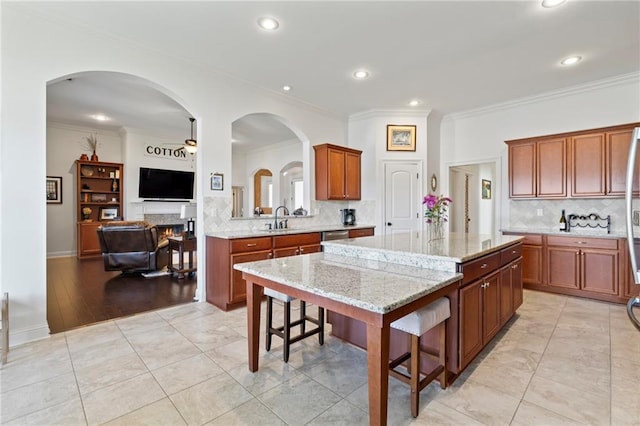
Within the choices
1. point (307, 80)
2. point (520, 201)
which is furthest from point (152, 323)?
point (520, 201)

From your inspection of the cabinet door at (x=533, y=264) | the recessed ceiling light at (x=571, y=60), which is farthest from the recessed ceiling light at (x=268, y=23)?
the cabinet door at (x=533, y=264)

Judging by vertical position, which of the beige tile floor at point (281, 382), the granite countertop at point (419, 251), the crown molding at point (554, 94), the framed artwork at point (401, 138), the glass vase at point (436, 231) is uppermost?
the crown molding at point (554, 94)

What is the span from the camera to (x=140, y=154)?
293 inches

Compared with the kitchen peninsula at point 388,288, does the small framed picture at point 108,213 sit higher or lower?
higher

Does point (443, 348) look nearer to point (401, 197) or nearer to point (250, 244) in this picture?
point (250, 244)

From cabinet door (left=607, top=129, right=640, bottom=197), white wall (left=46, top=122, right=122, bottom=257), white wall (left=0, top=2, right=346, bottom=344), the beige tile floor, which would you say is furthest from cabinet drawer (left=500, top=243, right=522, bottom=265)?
white wall (left=46, top=122, right=122, bottom=257)

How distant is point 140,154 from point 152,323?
18.8 ft

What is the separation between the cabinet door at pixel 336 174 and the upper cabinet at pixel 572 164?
262 cm

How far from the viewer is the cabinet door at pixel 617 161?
380 centimetres

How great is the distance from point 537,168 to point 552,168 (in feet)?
0.58

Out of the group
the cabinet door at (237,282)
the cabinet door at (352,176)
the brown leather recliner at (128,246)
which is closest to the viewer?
the cabinet door at (237,282)

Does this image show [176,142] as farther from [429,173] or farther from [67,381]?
[67,381]

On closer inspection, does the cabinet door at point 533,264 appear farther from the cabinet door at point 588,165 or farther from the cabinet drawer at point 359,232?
the cabinet drawer at point 359,232

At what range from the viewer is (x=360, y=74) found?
402cm
